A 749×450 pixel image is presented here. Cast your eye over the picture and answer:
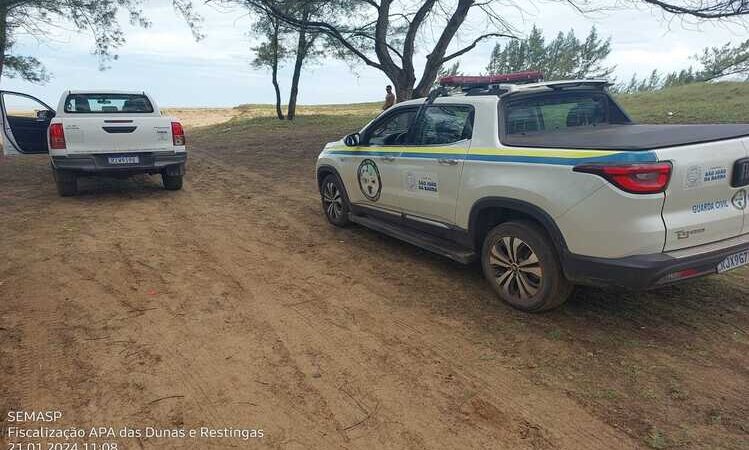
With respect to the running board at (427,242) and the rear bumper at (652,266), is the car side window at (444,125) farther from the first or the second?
the rear bumper at (652,266)

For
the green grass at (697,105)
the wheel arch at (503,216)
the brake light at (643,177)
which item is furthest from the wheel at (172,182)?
the green grass at (697,105)

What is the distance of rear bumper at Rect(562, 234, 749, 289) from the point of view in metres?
3.06

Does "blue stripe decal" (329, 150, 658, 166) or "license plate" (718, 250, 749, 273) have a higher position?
"blue stripe decal" (329, 150, 658, 166)

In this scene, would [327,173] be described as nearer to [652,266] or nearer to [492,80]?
[492,80]

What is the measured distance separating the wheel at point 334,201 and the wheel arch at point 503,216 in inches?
93.0

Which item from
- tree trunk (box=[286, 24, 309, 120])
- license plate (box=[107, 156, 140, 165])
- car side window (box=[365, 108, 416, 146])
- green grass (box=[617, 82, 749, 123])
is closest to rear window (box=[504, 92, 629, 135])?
car side window (box=[365, 108, 416, 146])

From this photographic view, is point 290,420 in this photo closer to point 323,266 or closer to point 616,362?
point 616,362

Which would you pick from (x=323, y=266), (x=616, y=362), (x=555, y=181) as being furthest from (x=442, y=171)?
(x=616, y=362)

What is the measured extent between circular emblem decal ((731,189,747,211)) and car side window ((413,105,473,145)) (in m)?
1.92

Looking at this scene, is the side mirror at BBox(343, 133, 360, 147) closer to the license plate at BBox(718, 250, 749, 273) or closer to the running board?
the running board

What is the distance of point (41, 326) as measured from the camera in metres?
3.68

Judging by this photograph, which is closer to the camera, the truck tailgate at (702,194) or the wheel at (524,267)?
the truck tailgate at (702,194)

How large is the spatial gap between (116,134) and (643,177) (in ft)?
24.4

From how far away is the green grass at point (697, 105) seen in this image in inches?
534
